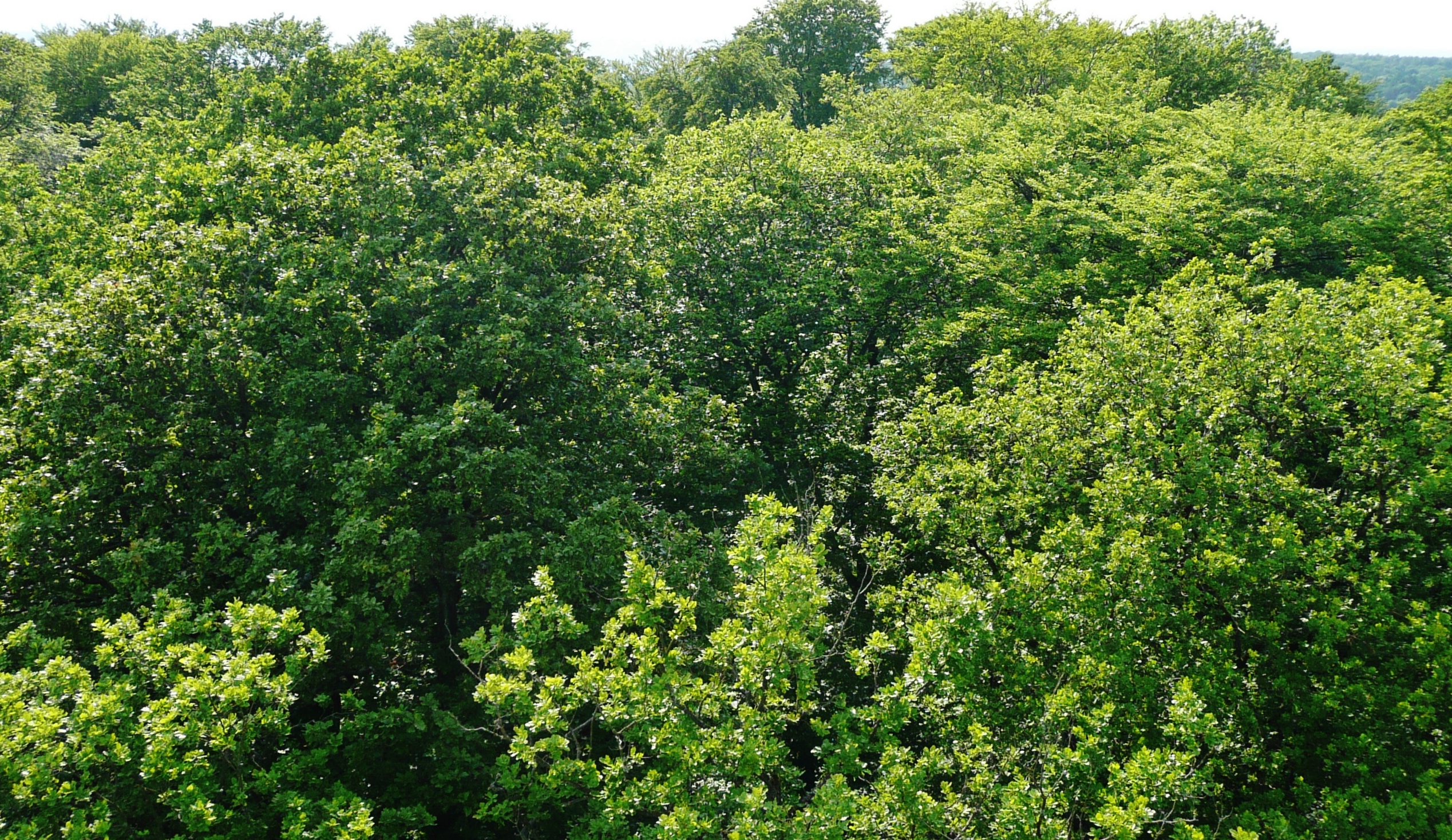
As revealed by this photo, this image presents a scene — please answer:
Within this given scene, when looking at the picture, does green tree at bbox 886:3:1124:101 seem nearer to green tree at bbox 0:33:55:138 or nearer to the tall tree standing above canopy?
the tall tree standing above canopy

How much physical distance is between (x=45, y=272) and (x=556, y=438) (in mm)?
17952

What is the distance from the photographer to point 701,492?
19391mm

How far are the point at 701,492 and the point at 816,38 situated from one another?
57.9 meters

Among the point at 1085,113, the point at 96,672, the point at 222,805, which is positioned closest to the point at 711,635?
the point at 222,805

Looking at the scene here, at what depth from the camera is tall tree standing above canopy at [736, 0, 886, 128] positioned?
211ft

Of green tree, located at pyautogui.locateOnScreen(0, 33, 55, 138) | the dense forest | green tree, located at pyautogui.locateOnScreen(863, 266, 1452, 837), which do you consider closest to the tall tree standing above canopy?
the dense forest

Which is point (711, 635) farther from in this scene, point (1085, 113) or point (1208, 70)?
point (1208, 70)

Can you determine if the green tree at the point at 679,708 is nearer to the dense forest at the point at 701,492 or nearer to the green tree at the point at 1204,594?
the dense forest at the point at 701,492

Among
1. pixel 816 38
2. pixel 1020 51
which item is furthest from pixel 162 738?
pixel 816 38

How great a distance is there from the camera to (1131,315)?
16.2 meters

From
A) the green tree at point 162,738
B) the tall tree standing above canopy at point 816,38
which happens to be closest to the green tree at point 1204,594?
the green tree at point 162,738

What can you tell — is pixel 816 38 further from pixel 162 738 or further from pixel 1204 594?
pixel 162 738

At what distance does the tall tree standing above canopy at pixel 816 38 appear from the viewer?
211 feet

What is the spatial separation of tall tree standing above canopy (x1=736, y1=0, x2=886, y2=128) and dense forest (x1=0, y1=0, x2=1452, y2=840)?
4287 centimetres
